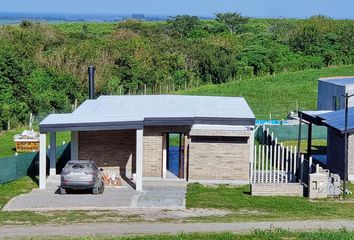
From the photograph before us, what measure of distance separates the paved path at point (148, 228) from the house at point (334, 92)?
83.0ft

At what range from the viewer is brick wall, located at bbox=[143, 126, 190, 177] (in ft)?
97.4

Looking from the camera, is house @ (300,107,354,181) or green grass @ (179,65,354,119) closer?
house @ (300,107,354,181)

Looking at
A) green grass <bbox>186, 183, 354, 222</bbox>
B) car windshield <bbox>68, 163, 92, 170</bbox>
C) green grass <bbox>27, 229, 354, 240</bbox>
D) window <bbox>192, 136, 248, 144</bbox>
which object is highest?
window <bbox>192, 136, 248, 144</bbox>

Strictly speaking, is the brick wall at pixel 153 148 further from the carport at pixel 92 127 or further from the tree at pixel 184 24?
the tree at pixel 184 24

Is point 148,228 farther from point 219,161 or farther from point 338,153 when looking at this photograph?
point 338,153

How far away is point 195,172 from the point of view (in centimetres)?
2936

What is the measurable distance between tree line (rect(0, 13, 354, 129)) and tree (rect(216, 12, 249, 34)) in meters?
22.6

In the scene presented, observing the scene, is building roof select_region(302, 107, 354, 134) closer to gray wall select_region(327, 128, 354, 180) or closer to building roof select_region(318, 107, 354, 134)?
building roof select_region(318, 107, 354, 134)

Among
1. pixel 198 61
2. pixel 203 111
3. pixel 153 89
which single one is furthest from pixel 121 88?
pixel 203 111

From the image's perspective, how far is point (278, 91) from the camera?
69562 mm

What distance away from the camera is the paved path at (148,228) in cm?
1978

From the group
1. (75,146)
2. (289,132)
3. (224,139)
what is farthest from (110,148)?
(289,132)

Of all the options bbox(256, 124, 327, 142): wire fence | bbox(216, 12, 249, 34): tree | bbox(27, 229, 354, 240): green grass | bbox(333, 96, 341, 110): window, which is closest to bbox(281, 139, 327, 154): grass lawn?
bbox(256, 124, 327, 142): wire fence

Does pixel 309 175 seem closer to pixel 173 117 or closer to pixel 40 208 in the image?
pixel 173 117
